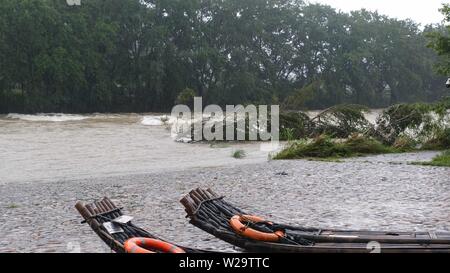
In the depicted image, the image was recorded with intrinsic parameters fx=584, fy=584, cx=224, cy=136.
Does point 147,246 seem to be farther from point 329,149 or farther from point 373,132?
point 373,132

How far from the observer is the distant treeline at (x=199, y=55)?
53062mm

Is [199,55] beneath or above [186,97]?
above

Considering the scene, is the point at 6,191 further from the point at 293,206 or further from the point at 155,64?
the point at 155,64

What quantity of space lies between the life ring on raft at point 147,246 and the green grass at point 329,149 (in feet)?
45.0

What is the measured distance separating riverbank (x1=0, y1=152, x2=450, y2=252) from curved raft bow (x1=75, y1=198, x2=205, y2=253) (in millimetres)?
769

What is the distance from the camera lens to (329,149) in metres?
19.7

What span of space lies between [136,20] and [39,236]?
5366 cm

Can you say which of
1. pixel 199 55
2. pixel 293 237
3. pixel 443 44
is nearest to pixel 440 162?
pixel 443 44

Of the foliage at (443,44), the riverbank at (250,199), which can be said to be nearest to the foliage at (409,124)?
the foliage at (443,44)

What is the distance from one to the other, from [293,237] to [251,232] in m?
0.47

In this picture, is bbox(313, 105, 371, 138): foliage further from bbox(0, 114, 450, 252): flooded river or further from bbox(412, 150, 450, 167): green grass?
bbox(412, 150, 450, 167): green grass

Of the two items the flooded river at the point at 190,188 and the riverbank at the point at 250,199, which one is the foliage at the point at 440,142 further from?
the riverbank at the point at 250,199
